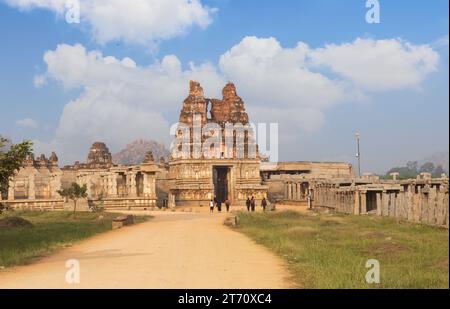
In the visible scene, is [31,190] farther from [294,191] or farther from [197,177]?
[294,191]

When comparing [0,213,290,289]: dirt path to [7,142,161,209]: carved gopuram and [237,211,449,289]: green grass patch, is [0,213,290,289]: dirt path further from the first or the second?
[7,142,161,209]: carved gopuram

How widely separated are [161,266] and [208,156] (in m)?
42.4

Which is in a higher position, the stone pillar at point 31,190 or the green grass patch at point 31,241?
the stone pillar at point 31,190

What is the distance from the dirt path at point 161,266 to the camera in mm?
11570

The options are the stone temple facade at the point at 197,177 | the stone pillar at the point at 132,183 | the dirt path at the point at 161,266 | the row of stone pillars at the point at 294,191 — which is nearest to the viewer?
the dirt path at the point at 161,266

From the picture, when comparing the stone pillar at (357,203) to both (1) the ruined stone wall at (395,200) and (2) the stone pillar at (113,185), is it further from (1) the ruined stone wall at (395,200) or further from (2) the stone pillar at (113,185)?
(2) the stone pillar at (113,185)

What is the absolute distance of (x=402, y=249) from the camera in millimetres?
17062

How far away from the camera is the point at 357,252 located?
54.9ft

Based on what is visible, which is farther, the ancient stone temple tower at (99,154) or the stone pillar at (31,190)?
the ancient stone temple tower at (99,154)

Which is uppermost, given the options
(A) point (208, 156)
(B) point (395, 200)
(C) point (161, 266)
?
(A) point (208, 156)

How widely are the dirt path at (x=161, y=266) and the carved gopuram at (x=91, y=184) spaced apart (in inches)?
1161

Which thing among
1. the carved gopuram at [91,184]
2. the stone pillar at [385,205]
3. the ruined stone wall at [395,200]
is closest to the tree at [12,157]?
the ruined stone wall at [395,200]

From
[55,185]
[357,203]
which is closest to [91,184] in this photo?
[55,185]
